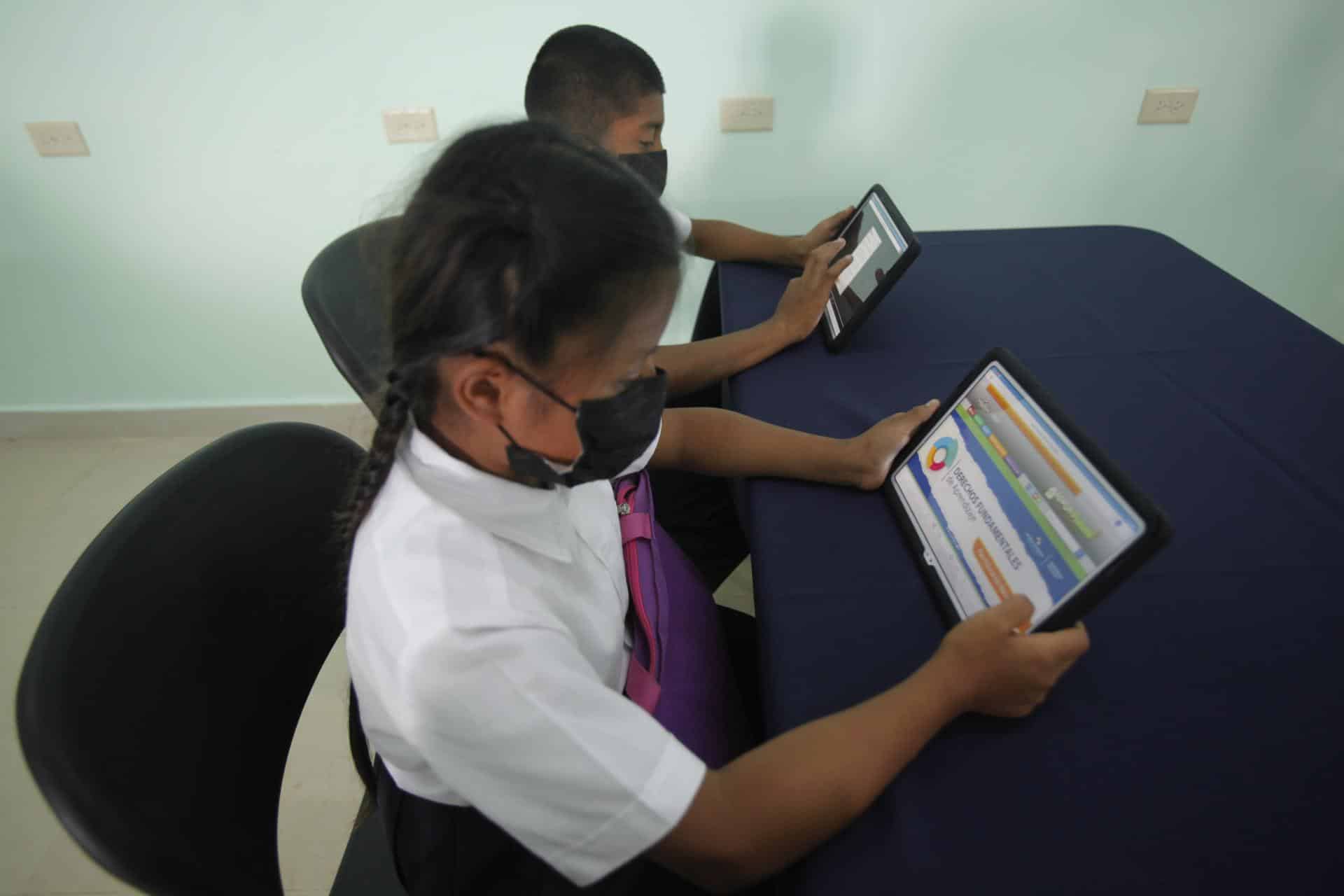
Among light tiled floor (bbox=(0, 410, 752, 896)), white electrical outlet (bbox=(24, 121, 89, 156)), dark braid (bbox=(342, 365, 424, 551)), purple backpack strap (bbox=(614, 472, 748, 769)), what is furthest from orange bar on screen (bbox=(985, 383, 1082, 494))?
white electrical outlet (bbox=(24, 121, 89, 156))

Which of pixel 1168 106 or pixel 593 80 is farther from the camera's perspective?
pixel 1168 106

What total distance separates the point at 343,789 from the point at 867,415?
1148 mm

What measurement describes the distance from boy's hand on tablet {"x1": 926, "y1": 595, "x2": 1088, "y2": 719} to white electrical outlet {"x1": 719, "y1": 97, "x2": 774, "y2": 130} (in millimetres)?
1425

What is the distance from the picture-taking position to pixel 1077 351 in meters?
→ 0.98

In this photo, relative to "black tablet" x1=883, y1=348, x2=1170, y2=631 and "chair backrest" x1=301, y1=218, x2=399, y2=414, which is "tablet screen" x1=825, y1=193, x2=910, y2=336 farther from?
"chair backrest" x1=301, y1=218, x2=399, y2=414

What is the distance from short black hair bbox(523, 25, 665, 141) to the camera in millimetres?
1179

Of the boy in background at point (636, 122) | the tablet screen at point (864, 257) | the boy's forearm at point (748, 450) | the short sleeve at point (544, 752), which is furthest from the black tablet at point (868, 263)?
the short sleeve at point (544, 752)

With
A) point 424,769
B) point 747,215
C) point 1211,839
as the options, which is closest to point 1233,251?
point 747,215

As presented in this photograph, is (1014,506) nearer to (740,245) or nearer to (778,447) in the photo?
(778,447)

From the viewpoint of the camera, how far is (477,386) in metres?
0.51

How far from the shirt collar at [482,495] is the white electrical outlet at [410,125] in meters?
1.36

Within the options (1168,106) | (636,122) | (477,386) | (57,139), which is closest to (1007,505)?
(477,386)

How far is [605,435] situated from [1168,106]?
71.1 inches

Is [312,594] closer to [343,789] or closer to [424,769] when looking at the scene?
[424,769]
